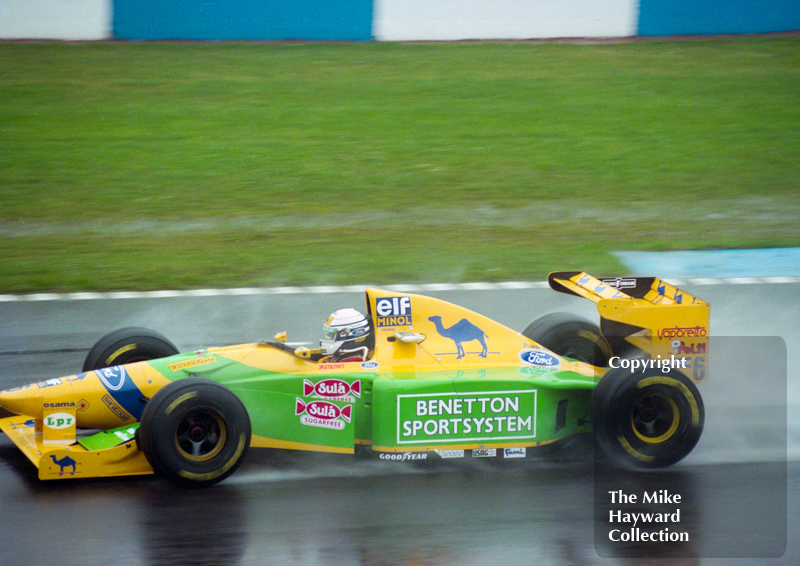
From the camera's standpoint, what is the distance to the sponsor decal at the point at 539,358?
6.39 m

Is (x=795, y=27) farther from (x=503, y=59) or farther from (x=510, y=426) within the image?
(x=510, y=426)

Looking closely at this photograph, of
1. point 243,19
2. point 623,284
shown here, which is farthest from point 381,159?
point 623,284

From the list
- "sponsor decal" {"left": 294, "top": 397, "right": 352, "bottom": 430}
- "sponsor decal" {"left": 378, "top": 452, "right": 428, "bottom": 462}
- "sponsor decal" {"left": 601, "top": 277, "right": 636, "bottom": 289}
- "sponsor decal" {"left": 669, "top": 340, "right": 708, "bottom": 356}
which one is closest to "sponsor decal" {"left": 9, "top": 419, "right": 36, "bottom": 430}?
"sponsor decal" {"left": 294, "top": 397, "right": 352, "bottom": 430}

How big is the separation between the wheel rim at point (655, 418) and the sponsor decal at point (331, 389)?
6.43ft

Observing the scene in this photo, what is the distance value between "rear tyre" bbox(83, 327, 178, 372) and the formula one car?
15 centimetres

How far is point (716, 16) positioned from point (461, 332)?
53.7 ft

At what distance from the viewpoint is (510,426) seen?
6.12 meters

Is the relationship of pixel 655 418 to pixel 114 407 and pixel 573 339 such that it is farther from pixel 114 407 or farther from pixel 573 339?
pixel 114 407

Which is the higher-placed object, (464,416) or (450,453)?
(464,416)

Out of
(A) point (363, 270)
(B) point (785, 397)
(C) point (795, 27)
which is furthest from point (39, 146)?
(C) point (795, 27)

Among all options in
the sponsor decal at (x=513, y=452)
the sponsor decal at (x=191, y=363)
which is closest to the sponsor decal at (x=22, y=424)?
the sponsor decal at (x=191, y=363)

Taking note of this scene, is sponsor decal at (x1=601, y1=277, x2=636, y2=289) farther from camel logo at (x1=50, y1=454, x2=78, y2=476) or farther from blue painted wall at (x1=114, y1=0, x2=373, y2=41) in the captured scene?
blue painted wall at (x1=114, y1=0, x2=373, y2=41)

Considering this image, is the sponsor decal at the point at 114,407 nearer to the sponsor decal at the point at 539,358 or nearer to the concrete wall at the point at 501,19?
the sponsor decal at the point at 539,358

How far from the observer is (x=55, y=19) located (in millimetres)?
18469
